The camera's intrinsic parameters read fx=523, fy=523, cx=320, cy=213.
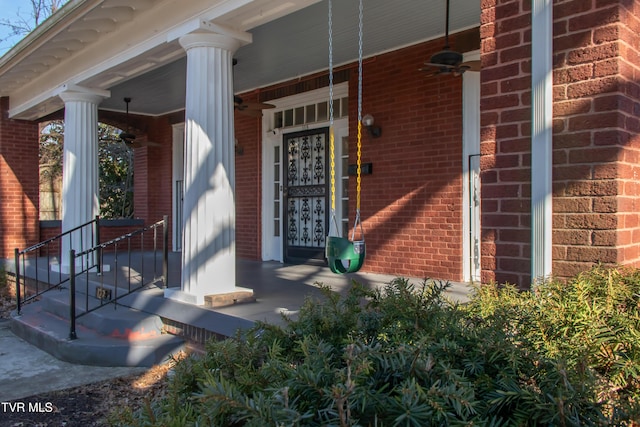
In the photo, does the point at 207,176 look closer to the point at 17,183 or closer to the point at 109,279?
the point at 109,279

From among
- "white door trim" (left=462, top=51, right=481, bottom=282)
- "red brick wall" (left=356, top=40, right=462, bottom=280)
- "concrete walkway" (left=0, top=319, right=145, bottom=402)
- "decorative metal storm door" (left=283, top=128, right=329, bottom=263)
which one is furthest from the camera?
"decorative metal storm door" (left=283, top=128, right=329, bottom=263)

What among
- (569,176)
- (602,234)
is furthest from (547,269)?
(569,176)

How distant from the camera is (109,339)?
5.32 m

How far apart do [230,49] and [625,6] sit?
3.90m

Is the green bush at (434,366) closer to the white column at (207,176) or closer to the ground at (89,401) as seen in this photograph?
the ground at (89,401)

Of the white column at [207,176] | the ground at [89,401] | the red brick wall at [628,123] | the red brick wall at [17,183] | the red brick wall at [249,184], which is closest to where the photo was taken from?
the red brick wall at [628,123]

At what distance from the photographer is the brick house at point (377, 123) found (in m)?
2.41

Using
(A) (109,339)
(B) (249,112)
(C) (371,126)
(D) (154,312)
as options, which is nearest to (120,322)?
(A) (109,339)

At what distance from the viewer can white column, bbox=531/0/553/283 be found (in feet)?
8.12

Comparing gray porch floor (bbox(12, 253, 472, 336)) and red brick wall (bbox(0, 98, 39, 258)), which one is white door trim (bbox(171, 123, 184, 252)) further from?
red brick wall (bbox(0, 98, 39, 258))

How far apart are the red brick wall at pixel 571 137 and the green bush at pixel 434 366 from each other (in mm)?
251

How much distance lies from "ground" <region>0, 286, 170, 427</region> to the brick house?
0.98 metres
